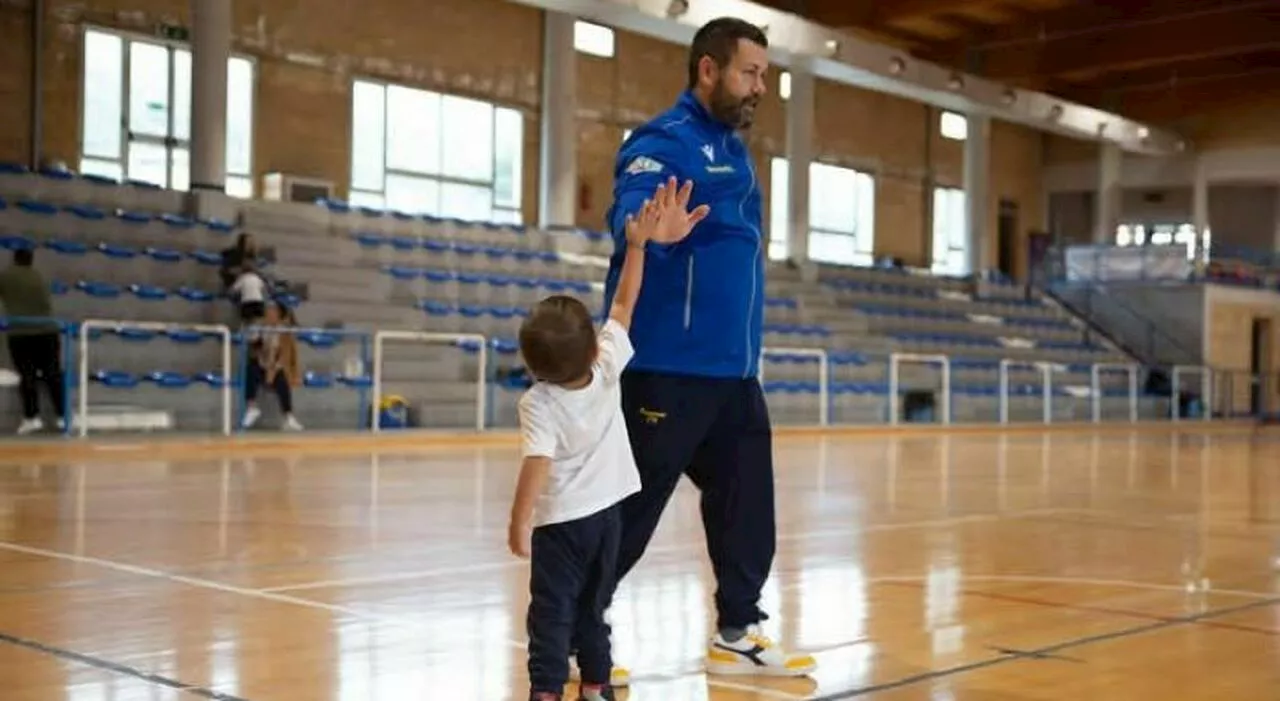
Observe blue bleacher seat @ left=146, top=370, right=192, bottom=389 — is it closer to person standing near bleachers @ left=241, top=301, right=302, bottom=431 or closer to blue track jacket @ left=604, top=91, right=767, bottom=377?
person standing near bleachers @ left=241, top=301, right=302, bottom=431

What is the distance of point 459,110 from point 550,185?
2.52m

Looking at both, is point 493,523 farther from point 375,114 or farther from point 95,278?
point 375,114

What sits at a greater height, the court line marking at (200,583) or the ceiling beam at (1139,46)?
the ceiling beam at (1139,46)

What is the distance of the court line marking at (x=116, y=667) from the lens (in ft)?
10.7

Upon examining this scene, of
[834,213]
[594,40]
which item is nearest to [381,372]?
[594,40]

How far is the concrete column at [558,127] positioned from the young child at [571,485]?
67.7ft

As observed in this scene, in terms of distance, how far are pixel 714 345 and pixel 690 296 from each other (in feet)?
0.44

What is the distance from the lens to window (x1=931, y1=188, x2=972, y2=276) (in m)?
35.3

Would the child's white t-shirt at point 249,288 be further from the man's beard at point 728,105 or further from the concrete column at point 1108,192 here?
the concrete column at point 1108,192

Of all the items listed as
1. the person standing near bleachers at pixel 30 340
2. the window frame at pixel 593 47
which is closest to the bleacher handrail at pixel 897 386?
the window frame at pixel 593 47

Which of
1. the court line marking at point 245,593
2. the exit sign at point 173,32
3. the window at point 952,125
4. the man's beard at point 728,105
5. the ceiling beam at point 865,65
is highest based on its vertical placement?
the window at point 952,125

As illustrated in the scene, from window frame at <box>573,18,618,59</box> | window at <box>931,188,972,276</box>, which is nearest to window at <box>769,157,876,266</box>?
window at <box>931,188,972,276</box>

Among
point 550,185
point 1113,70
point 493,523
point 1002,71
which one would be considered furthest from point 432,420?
point 1113,70

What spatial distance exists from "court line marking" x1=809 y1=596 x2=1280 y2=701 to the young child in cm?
59
